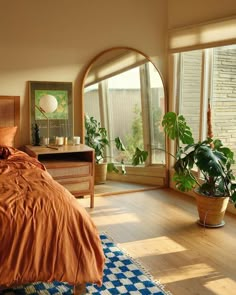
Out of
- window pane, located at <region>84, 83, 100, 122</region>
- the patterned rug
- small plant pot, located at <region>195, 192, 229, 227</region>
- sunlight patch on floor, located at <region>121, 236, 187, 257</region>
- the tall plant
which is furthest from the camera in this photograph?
window pane, located at <region>84, 83, 100, 122</region>

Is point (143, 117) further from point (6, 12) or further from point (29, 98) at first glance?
point (6, 12)

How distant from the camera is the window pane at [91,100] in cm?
438

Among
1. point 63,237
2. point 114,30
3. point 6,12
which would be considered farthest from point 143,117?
point 63,237

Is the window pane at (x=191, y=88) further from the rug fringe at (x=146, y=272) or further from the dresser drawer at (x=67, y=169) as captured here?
the rug fringe at (x=146, y=272)

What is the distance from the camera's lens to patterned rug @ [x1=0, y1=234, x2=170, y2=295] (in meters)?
2.29

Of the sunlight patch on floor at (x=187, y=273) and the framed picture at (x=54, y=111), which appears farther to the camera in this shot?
the framed picture at (x=54, y=111)

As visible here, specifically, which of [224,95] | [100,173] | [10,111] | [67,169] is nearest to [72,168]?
[67,169]

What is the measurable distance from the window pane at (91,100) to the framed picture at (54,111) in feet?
0.67

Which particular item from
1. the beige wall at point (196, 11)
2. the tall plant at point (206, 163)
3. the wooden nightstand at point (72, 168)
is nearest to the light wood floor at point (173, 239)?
the wooden nightstand at point (72, 168)

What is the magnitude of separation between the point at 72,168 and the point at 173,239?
1.35 meters

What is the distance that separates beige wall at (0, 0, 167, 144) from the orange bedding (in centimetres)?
209

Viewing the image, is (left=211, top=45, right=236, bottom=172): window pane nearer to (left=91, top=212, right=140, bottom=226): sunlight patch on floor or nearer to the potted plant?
the potted plant

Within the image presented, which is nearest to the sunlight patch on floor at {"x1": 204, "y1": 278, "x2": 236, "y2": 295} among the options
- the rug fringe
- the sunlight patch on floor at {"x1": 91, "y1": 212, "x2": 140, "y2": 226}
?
the rug fringe

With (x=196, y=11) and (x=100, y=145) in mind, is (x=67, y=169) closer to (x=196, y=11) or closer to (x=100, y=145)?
(x=100, y=145)
